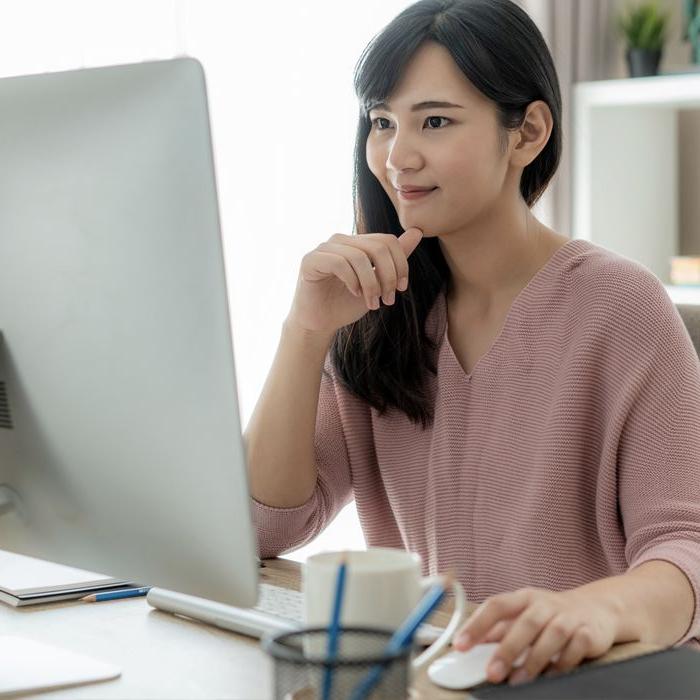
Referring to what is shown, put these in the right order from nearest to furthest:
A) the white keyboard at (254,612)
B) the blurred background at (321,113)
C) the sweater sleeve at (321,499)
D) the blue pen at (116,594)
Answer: the white keyboard at (254,612), the blue pen at (116,594), the sweater sleeve at (321,499), the blurred background at (321,113)

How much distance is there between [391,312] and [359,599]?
2.72 ft

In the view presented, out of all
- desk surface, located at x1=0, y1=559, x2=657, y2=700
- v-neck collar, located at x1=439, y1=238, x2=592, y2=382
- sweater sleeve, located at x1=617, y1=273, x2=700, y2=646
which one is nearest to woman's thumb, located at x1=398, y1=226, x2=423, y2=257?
v-neck collar, located at x1=439, y1=238, x2=592, y2=382

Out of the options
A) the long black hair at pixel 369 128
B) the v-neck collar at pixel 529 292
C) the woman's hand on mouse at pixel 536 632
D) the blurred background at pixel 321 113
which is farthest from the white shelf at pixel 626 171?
the woman's hand on mouse at pixel 536 632

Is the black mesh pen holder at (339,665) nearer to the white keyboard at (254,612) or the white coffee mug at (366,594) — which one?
the white coffee mug at (366,594)

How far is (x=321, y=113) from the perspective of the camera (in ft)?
9.78

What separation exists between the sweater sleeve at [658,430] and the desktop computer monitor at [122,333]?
0.50 metres

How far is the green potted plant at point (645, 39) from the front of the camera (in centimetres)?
327

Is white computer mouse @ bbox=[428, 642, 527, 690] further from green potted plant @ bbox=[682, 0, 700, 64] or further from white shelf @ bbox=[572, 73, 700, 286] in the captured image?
green potted plant @ bbox=[682, 0, 700, 64]

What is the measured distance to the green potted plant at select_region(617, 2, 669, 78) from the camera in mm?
3273

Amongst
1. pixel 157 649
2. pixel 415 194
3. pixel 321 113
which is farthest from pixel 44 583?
pixel 321 113

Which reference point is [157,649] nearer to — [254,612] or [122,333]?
[254,612]

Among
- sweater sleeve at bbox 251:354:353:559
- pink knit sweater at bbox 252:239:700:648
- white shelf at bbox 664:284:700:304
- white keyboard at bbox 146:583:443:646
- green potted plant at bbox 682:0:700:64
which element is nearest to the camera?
white keyboard at bbox 146:583:443:646

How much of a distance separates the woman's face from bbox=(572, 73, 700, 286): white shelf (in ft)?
6.19

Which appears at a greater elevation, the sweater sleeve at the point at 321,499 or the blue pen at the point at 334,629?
the blue pen at the point at 334,629
